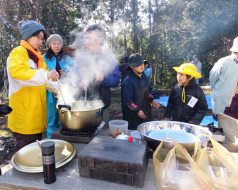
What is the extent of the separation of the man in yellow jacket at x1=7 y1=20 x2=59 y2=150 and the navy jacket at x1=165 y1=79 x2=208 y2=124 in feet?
5.22

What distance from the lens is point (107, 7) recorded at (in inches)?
520

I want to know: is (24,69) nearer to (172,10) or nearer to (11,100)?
Result: (11,100)

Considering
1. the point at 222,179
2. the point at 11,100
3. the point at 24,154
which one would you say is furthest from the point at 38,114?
the point at 222,179

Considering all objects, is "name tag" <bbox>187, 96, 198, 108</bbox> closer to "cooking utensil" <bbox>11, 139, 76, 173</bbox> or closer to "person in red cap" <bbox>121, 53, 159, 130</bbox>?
"person in red cap" <bbox>121, 53, 159, 130</bbox>

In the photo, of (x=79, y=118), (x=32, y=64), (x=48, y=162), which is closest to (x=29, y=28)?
(x=32, y=64)

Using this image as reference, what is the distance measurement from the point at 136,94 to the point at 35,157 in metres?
1.64

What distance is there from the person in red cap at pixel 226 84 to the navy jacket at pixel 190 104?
2.79 ft

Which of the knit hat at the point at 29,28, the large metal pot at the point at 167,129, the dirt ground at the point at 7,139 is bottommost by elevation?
the dirt ground at the point at 7,139

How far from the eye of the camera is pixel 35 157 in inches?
62.9

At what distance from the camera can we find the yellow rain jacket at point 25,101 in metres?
2.14

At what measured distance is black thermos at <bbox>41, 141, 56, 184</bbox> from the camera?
1.33 m

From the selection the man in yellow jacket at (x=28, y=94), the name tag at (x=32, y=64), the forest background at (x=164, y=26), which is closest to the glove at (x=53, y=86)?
the man in yellow jacket at (x=28, y=94)

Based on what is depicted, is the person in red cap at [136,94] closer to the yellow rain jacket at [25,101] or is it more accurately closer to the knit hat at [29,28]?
the yellow rain jacket at [25,101]

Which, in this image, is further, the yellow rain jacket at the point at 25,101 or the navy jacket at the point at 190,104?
the navy jacket at the point at 190,104
